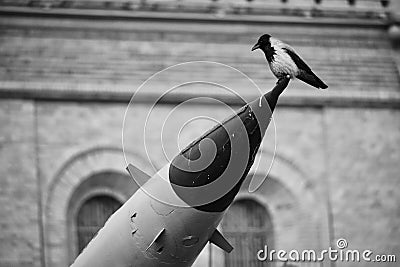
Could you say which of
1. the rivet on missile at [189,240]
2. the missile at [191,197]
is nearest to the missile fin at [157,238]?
the missile at [191,197]

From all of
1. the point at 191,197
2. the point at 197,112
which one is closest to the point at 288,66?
the point at 191,197

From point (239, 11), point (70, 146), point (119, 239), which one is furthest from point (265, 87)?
point (119, 239)

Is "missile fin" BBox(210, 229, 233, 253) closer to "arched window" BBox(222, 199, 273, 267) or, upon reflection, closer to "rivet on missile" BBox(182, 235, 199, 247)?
"rivet on missile" BBox(182, 235, 199, 247)

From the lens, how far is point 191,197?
59.7 ft

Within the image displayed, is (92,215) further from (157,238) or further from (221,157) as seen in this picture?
(221,157)

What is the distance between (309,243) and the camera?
28.8 meters

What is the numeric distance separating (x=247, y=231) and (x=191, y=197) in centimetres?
1089

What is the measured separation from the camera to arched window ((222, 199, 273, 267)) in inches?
1137

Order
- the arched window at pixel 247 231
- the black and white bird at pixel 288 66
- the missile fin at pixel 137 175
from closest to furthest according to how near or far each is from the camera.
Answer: the black and white bird at pixel 288 66 < the missile fin at pixel 137 175 < the arched window at pixel 247 231

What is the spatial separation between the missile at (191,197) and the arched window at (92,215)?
9.11 m

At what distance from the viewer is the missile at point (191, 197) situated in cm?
1802

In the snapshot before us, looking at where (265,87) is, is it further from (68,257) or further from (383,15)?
(68,257)

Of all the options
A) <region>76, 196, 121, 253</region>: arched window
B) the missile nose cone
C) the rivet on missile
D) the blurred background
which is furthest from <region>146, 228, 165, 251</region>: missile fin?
<region>76, 196, 121, 253</region>: arched window

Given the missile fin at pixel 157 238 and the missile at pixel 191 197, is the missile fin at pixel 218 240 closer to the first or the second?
the missile at pixel 191 197
